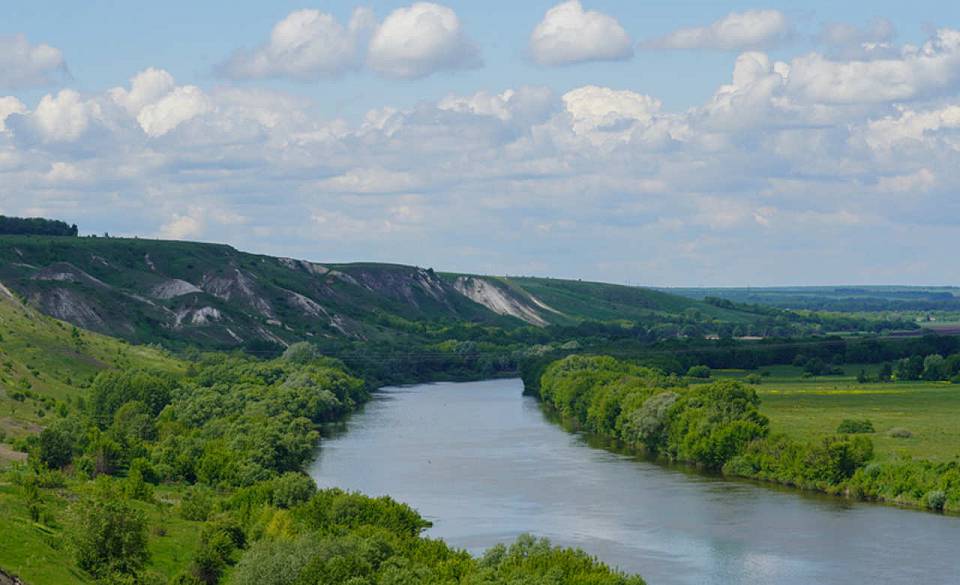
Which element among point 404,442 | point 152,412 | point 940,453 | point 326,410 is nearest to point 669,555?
point 940,453

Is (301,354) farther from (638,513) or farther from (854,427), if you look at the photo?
(638,513)

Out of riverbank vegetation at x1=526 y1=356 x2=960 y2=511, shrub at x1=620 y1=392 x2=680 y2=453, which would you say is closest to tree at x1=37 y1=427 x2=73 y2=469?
riverbank vegetation at x1=526 y1=356 x2=960 y2=511

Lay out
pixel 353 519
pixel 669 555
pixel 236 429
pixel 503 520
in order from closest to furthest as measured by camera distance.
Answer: pixel 353 519
pixel 669 555
pixel 503 520
pixel 236 429

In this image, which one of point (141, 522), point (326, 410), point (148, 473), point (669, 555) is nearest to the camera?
point (141, 522)

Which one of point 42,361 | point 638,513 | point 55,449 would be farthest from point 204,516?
point 42,361

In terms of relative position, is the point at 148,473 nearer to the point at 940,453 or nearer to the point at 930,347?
the point at 940,453

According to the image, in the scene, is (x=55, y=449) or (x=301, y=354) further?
(x=301, y=354)
